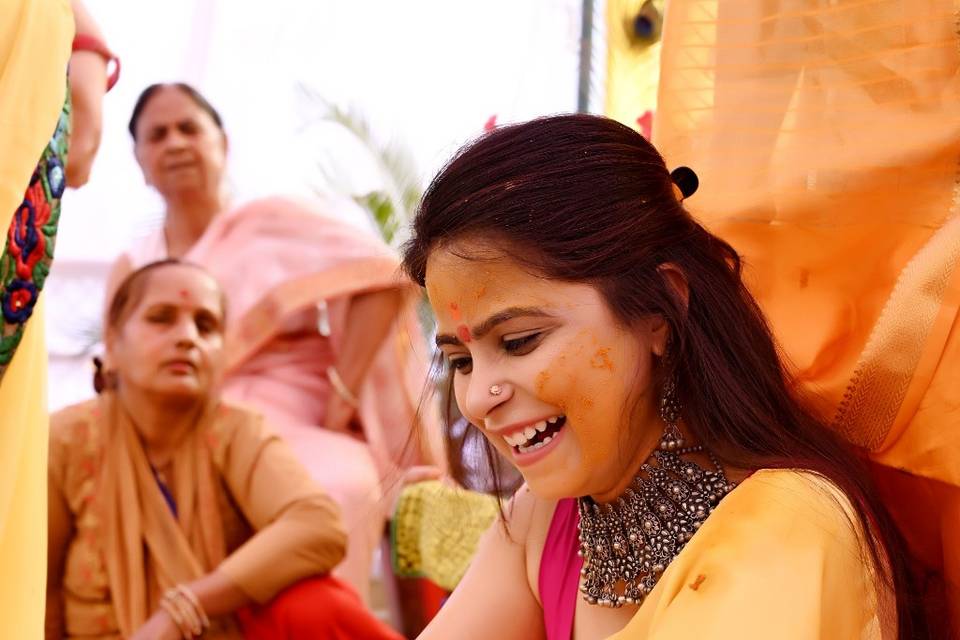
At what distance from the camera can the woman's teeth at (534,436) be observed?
4.92 ft

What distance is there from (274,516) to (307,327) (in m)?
1.10

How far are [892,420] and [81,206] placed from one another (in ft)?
12.7

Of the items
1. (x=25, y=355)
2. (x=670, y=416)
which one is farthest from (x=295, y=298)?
(x=670, y=416)

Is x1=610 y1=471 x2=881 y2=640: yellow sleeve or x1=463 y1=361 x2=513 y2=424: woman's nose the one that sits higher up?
x1=463 y1=361 x2=513 y2=424: woman's nose

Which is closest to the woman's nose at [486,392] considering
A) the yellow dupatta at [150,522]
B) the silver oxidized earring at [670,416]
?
the silver oxidized earring at [670,416]

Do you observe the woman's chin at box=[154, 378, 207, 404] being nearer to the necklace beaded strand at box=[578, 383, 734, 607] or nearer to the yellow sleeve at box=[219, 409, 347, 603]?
the yellow sleeve at box=[219, 409, 347, 603]

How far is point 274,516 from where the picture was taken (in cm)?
284

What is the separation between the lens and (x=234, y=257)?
3.89m

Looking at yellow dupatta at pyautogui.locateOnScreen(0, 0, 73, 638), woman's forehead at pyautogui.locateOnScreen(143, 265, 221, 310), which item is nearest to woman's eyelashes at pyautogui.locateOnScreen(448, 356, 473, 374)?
yellow dupatta at pyautogui.locateOnScreen(0, 0, 73, 638)

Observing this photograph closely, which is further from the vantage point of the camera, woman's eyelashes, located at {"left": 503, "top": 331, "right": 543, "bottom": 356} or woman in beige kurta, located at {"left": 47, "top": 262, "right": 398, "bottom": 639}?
woman in beige kurta, located at {"left": 47, "top": 262, "right": 398, "bottom": 639}

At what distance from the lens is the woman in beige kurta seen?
9.01ft

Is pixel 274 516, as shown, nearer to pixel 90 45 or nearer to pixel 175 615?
pixel 175 615

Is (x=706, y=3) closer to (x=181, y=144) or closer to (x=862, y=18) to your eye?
Answer: (x=862, y=18)

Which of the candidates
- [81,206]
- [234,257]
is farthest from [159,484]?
[81,206]
